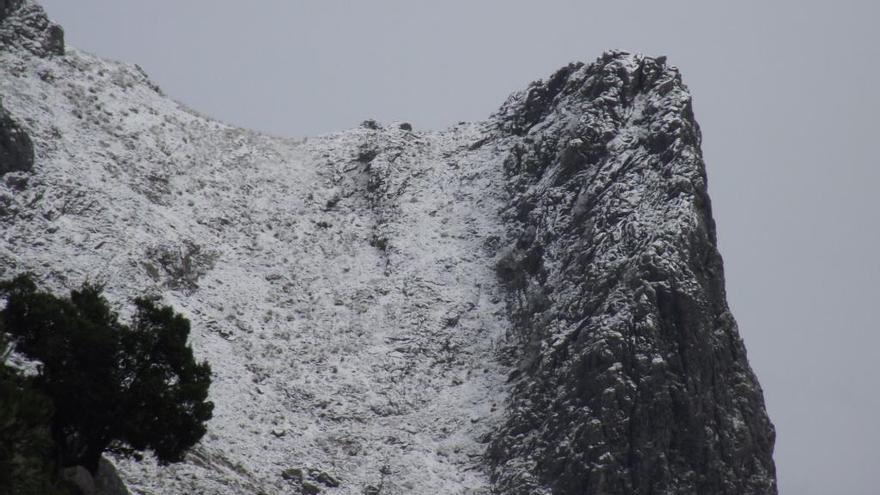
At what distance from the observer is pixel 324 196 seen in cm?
5481

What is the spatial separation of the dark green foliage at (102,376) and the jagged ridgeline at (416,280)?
19.1ft

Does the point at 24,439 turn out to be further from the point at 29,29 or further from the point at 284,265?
the point at 29,29

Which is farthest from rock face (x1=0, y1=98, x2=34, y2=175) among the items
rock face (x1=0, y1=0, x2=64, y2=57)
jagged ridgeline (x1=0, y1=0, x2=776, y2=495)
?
rock face (x1=0, y1=0, x2=64, y2=57)

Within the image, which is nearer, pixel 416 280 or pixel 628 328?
pixel 628 328

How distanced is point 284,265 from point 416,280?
21.6 ft

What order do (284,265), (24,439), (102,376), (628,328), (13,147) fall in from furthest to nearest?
(284,265) → (628,328) → (13,147) → (102,376) → (24,439)

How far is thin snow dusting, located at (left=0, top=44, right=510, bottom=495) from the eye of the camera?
37562 millimetres

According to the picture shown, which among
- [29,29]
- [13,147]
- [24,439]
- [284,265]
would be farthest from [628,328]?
[29,29]

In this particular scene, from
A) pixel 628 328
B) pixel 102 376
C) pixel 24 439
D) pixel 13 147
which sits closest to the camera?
pixel 24 439

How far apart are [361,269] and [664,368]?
1704cm

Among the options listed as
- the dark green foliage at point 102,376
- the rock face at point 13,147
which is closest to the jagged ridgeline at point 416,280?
the rock face at point 13,147

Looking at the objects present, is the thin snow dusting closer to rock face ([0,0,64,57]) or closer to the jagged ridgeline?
the jagged ridgeline

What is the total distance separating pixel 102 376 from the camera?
24.4 m

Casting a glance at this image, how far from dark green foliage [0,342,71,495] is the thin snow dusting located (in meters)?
8.45
